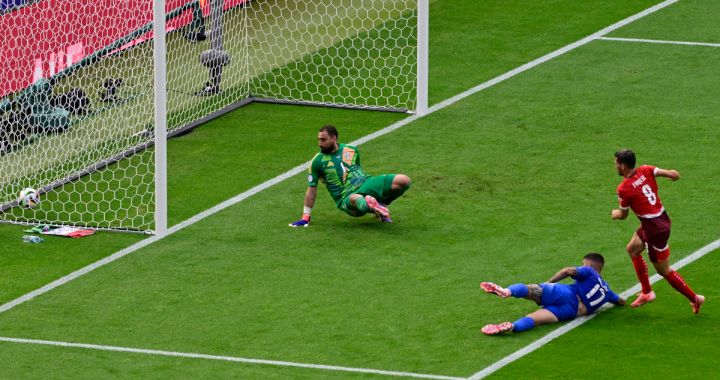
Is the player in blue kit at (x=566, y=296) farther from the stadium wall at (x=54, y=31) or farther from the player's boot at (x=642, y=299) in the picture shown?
the stadium wall at (x=54, y=31)

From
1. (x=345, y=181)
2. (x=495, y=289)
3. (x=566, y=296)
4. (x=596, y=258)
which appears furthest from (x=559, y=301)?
(x=345, y=181)

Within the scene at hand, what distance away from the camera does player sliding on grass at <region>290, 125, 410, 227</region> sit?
56.7 feet

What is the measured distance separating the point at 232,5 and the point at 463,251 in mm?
7154

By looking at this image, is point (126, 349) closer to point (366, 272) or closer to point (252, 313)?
point (252, 313)

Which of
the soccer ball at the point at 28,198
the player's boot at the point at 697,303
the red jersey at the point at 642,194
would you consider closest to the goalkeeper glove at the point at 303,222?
the soccer ball at the point at 28,198

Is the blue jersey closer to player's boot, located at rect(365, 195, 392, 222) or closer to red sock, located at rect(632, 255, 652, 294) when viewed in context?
red sock, located at rect(632, 255, 652, 294)

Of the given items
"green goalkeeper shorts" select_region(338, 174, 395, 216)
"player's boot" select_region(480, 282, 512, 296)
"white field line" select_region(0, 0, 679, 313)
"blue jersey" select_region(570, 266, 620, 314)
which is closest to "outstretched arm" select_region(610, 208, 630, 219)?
"blue jersey" select_region(570, 266, 620, 314)

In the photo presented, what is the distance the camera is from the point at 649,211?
1467cm

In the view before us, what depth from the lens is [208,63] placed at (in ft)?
71.0

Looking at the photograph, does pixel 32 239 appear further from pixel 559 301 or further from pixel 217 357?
pixel 559 301

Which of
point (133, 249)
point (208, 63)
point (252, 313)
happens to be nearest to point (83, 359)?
point (252, 313)

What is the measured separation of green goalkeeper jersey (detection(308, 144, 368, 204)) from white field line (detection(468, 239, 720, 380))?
3213mm

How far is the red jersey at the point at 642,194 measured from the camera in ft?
48.0

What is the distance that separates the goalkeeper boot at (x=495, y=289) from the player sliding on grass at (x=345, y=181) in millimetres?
2931
